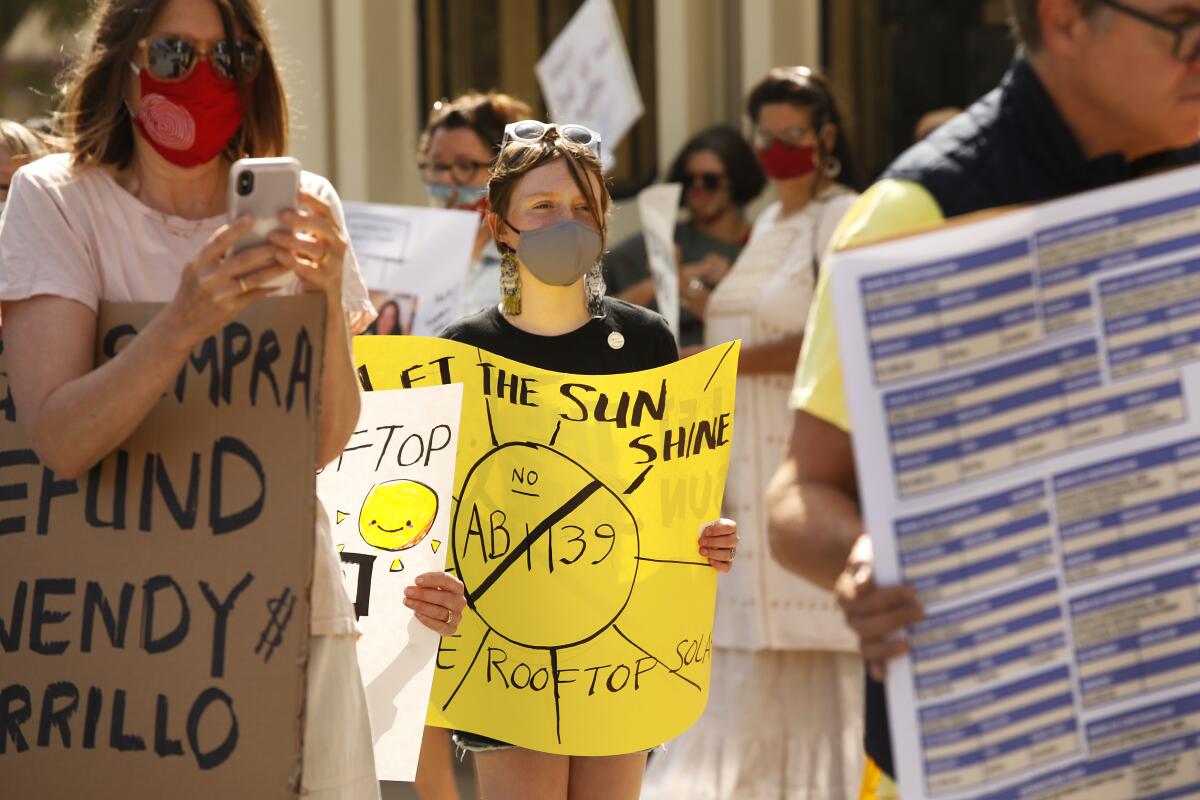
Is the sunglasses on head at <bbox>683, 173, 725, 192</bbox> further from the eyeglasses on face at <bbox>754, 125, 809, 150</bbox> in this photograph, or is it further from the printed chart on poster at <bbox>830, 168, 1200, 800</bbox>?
the printed chart on poster at <bbox>830, 168, 1200, 800</bbox>

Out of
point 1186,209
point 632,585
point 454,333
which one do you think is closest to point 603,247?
point 454,333

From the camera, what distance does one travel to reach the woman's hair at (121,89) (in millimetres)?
2650

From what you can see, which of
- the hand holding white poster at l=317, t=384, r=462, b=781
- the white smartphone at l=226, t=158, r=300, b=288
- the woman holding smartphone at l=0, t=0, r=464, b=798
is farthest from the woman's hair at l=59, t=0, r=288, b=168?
the hand holding white poster at l=317, t=384, r=462, b=781

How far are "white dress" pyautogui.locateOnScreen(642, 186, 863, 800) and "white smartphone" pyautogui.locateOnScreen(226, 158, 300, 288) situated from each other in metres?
3.35

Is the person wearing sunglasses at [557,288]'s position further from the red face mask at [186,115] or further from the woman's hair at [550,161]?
the red face mask at [186,115]

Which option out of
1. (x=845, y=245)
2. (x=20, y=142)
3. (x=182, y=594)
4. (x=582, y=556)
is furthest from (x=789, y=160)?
(x=845, y=245)

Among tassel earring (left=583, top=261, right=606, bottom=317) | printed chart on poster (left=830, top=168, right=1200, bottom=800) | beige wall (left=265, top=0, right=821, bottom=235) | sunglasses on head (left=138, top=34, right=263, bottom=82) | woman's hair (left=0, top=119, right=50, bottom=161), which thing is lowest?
printed chart on poster (left=830, top=168, right=1200, bottom=800)

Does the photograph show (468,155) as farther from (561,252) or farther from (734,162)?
(561,252)

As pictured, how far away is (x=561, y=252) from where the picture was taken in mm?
3604

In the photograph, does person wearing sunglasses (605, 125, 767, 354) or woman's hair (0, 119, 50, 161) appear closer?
woman's hair (0, 119, 50, 161)

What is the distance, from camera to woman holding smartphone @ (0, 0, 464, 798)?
2.37 meters

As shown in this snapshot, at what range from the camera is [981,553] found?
1952 mm

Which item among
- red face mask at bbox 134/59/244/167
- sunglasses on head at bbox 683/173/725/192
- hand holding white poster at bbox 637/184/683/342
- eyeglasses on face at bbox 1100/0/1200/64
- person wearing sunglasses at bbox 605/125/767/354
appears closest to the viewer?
eyeglasses on face at bbox 1100/0/1200/64

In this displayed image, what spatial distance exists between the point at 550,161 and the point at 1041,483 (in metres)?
1.92
